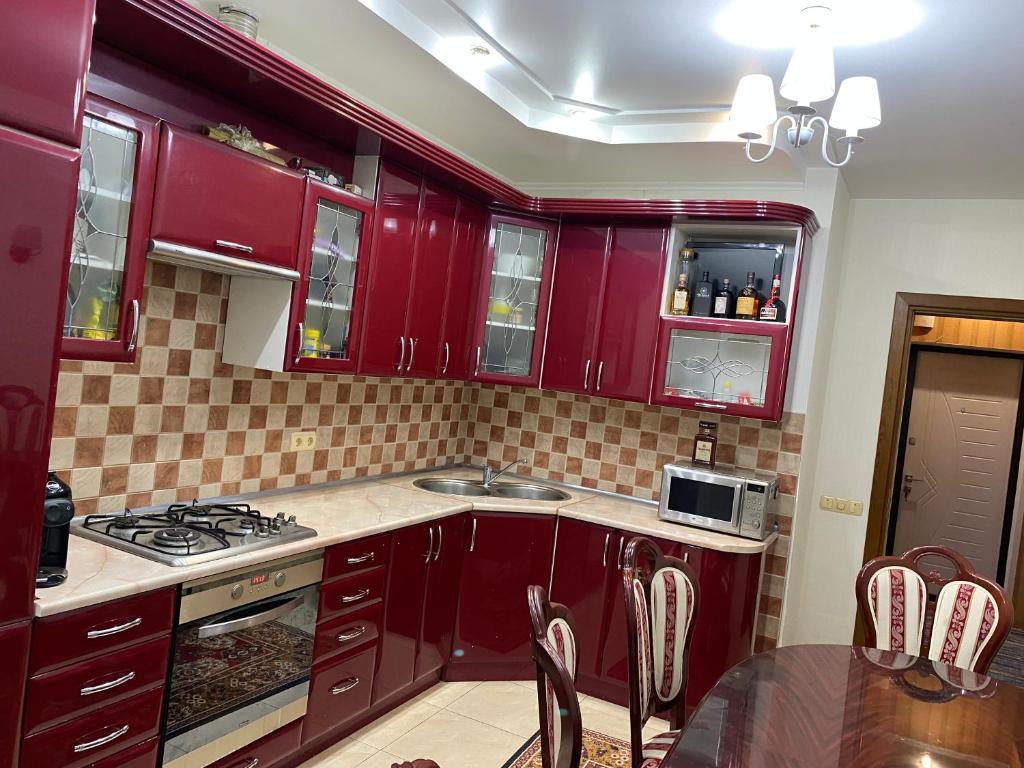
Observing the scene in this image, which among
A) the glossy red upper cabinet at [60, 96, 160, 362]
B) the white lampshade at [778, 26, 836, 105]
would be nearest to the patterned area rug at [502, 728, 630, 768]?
the glossy red upper cabinet at [60, 96, 160, 362]

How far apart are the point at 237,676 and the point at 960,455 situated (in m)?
5.95

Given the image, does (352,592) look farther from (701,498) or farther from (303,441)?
(701,498)

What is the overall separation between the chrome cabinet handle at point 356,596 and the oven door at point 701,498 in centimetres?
146

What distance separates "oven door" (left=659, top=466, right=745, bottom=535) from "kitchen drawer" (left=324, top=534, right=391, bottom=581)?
1.37 m

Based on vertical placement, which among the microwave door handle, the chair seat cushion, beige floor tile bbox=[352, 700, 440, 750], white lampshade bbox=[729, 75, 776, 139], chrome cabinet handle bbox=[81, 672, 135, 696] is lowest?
beige floor tile bbox=[352, 700, 440, 750]

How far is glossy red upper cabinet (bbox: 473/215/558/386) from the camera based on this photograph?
3.91m

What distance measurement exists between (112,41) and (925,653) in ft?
10.9

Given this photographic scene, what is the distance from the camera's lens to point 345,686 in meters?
2.84

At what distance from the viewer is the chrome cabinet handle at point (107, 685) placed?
6.16 feet

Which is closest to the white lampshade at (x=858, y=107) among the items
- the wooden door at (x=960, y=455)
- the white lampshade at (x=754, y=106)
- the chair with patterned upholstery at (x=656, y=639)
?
the white lampshade at (x=754, y=106)

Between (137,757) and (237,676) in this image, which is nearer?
(137,757)

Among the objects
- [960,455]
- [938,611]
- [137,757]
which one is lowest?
[137,757]

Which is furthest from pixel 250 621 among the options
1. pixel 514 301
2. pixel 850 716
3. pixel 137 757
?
pixel 514 301

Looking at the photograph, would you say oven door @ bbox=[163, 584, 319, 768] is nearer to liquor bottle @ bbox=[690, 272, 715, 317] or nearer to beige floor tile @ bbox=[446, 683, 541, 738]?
beige floor tile @ bbox=[446, 683, 541, 738]
